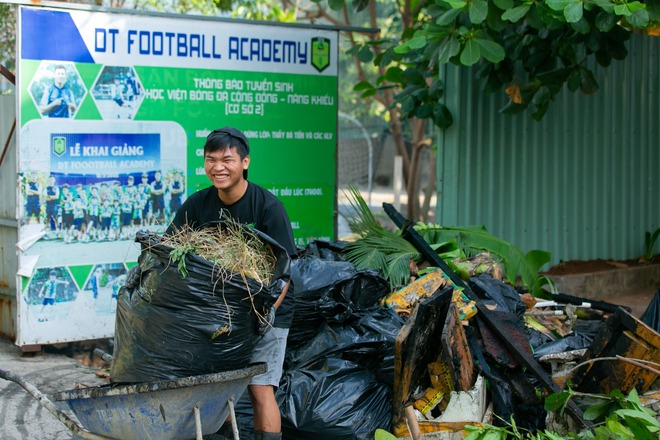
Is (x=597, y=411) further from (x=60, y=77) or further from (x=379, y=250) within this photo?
(x=60, y=77)

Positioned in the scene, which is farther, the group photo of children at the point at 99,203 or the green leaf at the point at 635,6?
the group photo of children at the point at 99,203

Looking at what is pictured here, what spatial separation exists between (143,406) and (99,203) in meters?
3.05

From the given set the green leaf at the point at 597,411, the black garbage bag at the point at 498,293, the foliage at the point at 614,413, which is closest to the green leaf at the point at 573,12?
the black garbage bag at the point at 498,293

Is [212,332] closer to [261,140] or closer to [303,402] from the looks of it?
[303,402]

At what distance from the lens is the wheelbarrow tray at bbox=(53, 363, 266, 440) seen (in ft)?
11.0

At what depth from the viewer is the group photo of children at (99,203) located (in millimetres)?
5973

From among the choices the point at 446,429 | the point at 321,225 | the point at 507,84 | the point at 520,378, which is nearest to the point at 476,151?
the point at 507,84

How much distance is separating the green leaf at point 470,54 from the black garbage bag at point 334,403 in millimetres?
2415

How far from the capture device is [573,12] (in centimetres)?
531

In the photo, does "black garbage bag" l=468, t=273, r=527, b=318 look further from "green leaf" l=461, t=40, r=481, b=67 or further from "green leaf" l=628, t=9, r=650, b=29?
"green leaf" l=628, t=9, r=650, b=29

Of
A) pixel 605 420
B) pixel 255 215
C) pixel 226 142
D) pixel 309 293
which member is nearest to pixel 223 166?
pixel 226 142

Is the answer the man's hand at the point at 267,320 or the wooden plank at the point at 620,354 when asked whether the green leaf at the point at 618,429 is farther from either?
the man's hand at the point at 267,320

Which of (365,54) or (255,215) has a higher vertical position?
(365,54)

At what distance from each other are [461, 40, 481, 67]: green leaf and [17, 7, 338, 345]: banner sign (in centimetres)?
150
